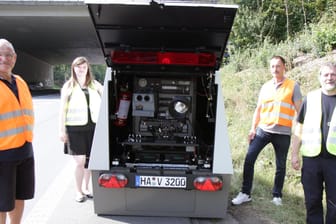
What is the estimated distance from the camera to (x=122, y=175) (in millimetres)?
3801

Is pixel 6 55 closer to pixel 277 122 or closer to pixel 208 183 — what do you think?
pixel 208 183

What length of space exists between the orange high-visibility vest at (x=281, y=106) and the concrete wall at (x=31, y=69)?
34.0 meters

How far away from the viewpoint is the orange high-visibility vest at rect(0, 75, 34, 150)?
10.3 ft

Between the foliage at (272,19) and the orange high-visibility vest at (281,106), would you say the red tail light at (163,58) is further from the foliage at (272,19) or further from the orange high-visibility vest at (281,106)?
the foliage at (272,19)

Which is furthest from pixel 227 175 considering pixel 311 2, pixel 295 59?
pixel 311 2

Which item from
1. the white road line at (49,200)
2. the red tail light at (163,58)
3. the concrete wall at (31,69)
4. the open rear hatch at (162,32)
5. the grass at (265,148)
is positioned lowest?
the white road line at (49,200)

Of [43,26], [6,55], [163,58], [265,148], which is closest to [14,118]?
[6,55]

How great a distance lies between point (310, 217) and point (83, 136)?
2767 millimetres

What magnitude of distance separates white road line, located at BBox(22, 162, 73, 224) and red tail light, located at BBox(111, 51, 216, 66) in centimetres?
195

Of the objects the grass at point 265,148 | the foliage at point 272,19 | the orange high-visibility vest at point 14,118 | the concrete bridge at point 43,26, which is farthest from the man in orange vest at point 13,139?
the concrete bridge at point 43,26

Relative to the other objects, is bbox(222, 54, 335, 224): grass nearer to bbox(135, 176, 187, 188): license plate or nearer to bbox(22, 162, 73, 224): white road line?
bbox(135, 176, 187, 188): license plate

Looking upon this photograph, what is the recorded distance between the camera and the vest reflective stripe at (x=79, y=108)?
15.3ft

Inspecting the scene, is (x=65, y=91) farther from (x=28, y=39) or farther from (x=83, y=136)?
(x=28, y=39)

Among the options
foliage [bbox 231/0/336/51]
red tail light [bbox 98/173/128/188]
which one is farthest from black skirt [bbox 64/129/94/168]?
foliage [bbox 231/0/336/51]
